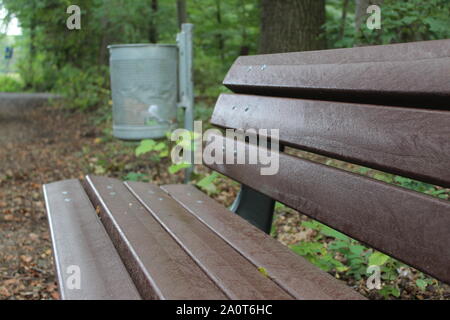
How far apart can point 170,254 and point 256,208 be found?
822 millimetres

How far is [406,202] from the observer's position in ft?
3.78

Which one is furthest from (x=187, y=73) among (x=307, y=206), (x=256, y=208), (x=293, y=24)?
(x=307, y=206)

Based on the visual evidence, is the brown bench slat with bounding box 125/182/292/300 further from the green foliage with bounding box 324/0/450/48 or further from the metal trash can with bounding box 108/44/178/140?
the metal trash can with bounding box 108/44/178/140

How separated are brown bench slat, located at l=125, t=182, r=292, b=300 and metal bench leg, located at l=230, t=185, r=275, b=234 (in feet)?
0.97

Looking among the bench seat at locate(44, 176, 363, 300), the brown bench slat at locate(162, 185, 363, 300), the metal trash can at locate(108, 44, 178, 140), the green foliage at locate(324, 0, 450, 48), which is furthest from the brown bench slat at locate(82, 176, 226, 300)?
the metal trash can at locate(108, 44, 178, 140)

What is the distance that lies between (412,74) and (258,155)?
30.7 inches

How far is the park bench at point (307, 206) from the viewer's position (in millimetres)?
1107

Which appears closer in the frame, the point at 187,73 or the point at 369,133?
the point at 369,133

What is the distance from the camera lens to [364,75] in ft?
4.45

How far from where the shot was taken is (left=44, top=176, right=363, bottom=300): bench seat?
1111mm

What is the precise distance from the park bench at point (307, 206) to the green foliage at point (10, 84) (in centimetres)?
2014

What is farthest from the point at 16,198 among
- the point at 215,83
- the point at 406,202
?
the point at 215,83

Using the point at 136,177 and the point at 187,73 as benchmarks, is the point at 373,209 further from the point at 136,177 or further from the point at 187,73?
the point at 136,177
